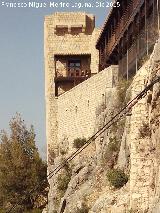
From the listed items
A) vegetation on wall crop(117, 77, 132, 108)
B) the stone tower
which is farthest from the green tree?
vegetation on wall crop(117, 77, 132, 108)

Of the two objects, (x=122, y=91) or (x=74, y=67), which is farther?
(x=74, y=67)

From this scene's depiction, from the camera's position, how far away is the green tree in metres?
42.3

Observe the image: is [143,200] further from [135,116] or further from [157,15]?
[157,15]

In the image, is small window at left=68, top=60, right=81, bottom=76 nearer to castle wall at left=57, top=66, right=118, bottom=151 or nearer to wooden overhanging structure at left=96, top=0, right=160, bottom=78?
castle wall at left=57, top=66, right=118, bottom=151

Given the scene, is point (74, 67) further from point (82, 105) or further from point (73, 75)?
point (82, 105)

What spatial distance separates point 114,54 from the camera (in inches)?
1407

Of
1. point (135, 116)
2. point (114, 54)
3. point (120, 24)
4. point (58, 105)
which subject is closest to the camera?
point (135, 116)

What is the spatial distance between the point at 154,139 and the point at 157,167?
3.12ft

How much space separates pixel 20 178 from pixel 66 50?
1226 cm

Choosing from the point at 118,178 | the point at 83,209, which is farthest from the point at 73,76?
the point at 118,178

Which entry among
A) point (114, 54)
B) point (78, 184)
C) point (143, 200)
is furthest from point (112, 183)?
point (114, 54)

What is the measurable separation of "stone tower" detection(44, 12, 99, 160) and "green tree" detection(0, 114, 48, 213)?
3.67 metres

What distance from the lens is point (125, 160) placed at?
832 inches

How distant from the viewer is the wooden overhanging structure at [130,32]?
74.9 feet
